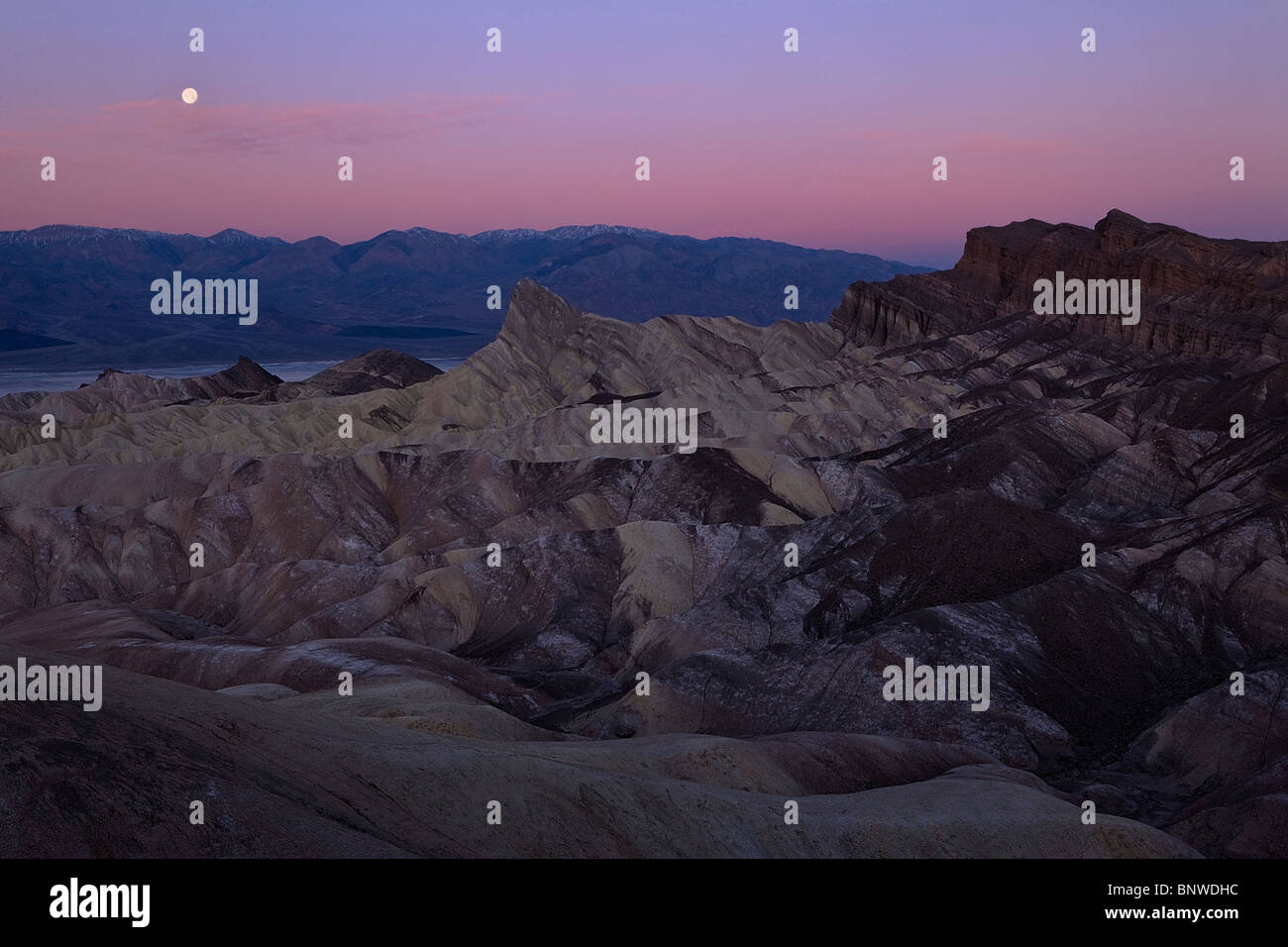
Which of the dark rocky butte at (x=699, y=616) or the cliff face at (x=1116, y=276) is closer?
the dark rocky butte at (x=699, y=616)

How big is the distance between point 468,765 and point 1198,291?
86450 mm

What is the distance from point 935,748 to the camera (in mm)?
28578

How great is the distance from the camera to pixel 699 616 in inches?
1554

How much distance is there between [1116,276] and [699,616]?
71078 mm

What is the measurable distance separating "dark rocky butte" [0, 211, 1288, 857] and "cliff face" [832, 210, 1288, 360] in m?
0.64

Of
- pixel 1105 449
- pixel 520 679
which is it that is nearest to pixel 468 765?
pixel 520 679

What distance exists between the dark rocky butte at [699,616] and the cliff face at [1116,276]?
64 centimetres

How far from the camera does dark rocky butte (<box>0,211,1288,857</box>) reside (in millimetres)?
16688

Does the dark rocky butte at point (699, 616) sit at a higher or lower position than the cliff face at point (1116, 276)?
lower

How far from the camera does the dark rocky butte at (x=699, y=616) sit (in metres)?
16.7

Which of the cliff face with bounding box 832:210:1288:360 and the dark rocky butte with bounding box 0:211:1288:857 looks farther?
the cliff face with bounding box 832:210:1288:360

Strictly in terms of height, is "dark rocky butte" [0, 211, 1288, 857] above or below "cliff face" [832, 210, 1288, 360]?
below
